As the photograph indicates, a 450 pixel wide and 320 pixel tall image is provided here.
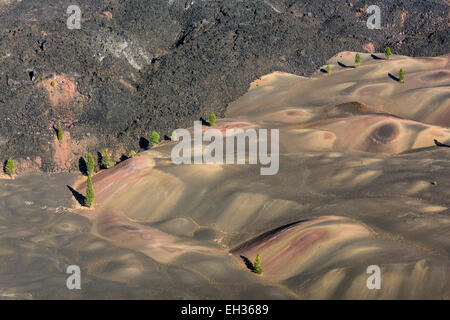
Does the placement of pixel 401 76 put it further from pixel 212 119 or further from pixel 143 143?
pixel 143 143

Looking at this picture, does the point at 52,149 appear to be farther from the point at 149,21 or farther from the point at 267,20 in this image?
the point at 267,20

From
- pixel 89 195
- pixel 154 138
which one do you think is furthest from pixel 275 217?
pixel 154 138

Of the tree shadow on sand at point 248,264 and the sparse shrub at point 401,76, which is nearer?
the tree shadow on sand at point 248,264

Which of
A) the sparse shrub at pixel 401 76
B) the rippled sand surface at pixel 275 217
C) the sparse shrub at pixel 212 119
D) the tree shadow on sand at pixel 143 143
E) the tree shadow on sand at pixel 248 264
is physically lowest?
the tree shadow on sand at pixel 248 264

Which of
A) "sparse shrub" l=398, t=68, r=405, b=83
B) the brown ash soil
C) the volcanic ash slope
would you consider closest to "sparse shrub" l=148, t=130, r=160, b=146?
the volcanic ash slope

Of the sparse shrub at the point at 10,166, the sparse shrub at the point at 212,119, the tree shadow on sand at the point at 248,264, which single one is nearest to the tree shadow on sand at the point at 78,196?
the sparse shrub at the point at 10,166

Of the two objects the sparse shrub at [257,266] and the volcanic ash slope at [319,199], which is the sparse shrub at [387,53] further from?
the sparse shrub at [257,266]

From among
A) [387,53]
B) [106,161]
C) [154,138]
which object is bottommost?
[106,161]
